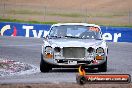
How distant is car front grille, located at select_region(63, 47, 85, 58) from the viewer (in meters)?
19.2

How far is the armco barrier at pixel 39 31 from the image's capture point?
39375mm

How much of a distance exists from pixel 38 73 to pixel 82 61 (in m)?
1.33

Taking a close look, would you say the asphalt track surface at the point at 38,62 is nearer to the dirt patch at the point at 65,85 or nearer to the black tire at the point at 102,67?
the black tire at the point at 102,67

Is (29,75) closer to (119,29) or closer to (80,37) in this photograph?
(80,37)

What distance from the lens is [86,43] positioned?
63.6ft

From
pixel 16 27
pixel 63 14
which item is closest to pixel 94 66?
pixel 16 27

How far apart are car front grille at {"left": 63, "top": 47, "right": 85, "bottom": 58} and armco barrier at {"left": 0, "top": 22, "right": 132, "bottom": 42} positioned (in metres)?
19.9

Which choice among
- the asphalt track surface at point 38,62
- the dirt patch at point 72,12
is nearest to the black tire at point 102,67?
the asphalt track surface at point 38,62

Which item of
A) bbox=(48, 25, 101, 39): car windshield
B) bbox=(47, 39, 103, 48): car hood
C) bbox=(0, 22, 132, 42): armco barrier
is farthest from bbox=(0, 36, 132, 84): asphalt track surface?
bbox=(0, 22, 132, 42): armco barrier

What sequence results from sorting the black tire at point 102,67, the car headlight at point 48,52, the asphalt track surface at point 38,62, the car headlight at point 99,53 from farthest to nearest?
the black tire at point 102,67
the car headlight at point 99,53
the car headlight at point 48,52
the asphalt track surface at point 38,62

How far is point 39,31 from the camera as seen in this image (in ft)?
141

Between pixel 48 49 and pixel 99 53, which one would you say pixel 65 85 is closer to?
pixel 48 49

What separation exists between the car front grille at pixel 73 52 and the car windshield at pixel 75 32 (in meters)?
1.22

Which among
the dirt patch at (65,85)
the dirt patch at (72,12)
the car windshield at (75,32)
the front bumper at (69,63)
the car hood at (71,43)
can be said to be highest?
the dirt patch at (72,12)
